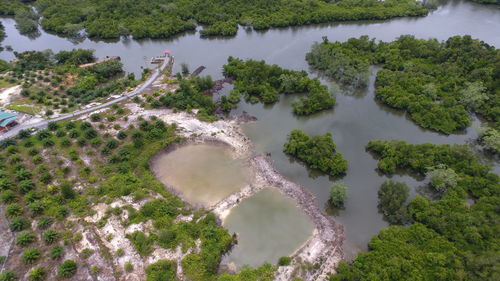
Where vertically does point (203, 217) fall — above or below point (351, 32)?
below

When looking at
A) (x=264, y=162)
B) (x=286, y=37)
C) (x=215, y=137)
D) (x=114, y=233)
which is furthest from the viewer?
(x=286, y=37)

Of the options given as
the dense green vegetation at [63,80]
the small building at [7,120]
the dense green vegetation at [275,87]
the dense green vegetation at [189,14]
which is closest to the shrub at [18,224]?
the small building at [7,120]

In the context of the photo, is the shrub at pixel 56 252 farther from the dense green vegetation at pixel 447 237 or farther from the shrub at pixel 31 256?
the dense green vegetation at pixel 447 237

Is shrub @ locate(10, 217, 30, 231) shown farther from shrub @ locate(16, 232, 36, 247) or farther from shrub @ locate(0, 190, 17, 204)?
shrub @ locate(0, 190, 17, 204)

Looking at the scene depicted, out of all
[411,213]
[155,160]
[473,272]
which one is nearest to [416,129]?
[411,213]

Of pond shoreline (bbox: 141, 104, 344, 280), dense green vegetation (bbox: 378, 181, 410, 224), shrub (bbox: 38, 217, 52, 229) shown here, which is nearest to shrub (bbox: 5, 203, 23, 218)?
shrub (bbox: 38, 217, 52, 229)

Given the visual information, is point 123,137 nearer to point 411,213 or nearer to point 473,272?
point 411,213

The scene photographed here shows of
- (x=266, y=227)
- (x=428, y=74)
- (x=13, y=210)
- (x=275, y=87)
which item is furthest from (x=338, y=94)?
(x=13, y=210)
